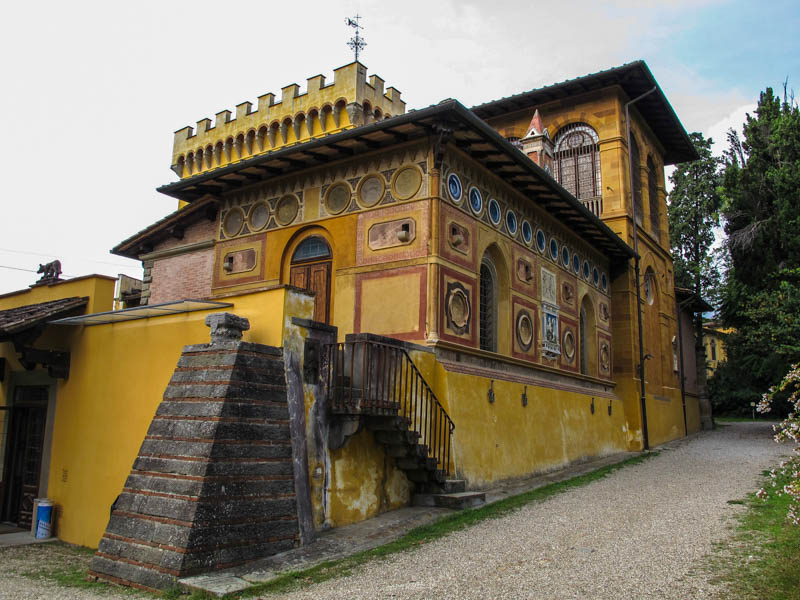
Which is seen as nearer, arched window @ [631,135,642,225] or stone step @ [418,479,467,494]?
stone step @ [418,479,467,494]

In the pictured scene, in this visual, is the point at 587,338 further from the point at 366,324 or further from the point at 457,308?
the point at 366,324

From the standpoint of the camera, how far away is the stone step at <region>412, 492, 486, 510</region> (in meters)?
10.3

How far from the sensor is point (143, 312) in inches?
395

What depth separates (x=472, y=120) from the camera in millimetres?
11523

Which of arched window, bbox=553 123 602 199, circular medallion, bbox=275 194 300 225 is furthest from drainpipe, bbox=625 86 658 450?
circular medallion, bbox=275 194 300 225

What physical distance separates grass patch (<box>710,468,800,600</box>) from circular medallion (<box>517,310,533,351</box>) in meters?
6.35

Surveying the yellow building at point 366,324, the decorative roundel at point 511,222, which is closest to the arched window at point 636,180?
the yellow building at point 366,324

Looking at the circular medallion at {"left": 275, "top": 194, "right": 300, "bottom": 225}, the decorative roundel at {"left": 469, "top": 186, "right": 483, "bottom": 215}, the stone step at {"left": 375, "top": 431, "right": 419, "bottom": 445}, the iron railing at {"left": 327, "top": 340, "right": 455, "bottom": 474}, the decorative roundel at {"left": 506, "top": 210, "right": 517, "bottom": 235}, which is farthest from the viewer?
the decorative roundel at {"left": 506, "top": 210, "right": 517, "bottom": 235}

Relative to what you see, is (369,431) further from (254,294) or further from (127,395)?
(127,395)

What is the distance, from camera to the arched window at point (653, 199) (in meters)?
25.3

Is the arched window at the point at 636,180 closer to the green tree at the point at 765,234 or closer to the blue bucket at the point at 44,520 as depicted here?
the green tree at the point at 765,234

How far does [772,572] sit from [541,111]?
19.5m

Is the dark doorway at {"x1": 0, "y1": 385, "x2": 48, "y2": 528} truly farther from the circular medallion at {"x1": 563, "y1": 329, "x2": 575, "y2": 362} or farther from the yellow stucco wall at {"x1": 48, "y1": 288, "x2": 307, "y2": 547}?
the circular medallion at {"x1": 563, "y1": 329, "x2": 575, "y2": 362}

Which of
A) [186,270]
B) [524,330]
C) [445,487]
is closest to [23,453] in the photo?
[186,270]
